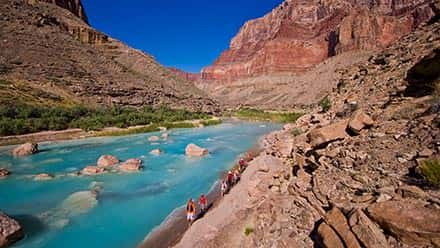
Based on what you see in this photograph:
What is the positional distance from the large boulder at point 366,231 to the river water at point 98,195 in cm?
930

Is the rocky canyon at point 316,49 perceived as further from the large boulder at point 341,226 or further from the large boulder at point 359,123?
the large boulder at point 341,226

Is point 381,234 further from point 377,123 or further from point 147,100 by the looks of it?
point 147,100

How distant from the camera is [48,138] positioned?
35625 millimetres

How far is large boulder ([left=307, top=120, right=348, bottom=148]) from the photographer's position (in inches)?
332

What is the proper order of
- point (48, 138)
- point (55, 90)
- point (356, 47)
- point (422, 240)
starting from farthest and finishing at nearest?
point (356, 47)
point (55, 90)
point (48, 138)
point (422, 240)

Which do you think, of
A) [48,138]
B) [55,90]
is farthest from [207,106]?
[48,138]

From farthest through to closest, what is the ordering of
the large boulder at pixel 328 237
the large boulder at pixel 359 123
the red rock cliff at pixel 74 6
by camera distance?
the red rock cliff at pixel 74 6 < the large boulder at pixel 359 123 < the large boulder at pixel 328 237

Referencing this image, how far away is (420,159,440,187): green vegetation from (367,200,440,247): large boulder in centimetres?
47

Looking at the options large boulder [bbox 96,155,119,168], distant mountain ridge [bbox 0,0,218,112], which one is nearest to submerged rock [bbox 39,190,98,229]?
large boulder [bbox 96,155,119,168]

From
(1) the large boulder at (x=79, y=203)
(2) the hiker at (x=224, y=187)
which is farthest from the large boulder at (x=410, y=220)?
(1) the large boulder at (x=79, y=203)

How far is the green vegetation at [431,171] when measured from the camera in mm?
4637

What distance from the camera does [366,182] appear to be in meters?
5.96

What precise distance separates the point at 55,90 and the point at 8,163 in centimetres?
3193

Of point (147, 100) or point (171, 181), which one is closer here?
point (171, 181)
